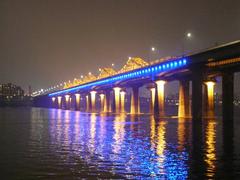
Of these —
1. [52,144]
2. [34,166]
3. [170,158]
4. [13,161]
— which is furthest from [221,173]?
[52,144]

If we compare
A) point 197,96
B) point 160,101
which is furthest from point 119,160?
point 160,101

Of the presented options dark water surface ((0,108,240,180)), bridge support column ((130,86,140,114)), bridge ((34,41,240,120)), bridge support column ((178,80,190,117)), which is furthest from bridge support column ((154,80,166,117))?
dark water surface ((0,108,240,180))

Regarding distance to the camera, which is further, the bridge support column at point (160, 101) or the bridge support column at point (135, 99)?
the bridge support column at point (135, 99)

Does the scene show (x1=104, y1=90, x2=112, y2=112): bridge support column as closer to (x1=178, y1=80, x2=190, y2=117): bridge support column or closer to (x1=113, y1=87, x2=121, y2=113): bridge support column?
(x1=113, y1=87, x2=121, y2=113): bridge support column

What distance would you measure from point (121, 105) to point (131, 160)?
146m

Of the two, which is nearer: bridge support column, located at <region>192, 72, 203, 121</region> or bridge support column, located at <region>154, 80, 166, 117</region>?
bridge support column, located at <region>192, 72, 203, 121</region>

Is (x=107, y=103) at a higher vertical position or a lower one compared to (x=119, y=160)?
higher

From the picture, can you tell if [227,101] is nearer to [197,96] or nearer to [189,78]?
[197,96]

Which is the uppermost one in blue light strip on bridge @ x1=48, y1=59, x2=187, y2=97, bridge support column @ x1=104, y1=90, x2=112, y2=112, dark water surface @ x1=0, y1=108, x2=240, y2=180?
blue light strip on bridge @ x1=48, y1=59, x2=187, y2=97

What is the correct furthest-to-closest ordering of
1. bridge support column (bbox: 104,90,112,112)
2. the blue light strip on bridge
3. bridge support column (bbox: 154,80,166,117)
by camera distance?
bridge support column (bbox: 104,90,112,112), bridge support column (bbox: 154,80,166,117), the blue light strip on bridge

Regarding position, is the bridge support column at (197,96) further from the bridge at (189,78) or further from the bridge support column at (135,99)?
the bridge support column at (135,99)

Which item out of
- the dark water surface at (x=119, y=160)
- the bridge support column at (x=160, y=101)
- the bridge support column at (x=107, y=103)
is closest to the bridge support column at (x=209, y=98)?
the bridge support column at (x=160, y=101)

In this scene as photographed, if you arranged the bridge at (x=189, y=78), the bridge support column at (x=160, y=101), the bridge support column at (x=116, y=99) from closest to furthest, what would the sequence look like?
the bridge at (x=189, y=78) → the bridge support column at (x=160, y=101) → the bridge support column at (x=116, y=99)

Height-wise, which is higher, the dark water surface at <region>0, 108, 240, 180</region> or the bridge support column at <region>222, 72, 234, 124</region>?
the bridge support column at <region>222, 72, 234, 124</region>
